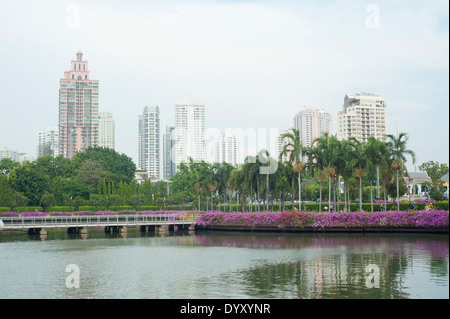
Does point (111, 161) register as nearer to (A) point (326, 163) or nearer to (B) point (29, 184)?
(B) point (29, 184)

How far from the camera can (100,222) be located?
59.8 metres

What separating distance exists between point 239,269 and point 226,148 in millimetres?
134592

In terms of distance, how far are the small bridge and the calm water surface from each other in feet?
31.6

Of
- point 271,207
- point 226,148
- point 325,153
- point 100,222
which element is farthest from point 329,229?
point 226,148

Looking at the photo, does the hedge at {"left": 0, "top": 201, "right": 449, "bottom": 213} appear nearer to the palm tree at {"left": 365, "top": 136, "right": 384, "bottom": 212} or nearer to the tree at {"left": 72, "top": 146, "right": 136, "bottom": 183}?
the palm tree at {"left": 365, "top": 136, "right": 384, "bottom": 212}

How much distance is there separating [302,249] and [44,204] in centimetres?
4954

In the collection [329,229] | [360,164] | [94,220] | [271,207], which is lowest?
[329,229]

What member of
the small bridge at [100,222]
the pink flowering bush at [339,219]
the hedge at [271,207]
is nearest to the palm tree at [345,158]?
the pink flowering bush at [339,219]

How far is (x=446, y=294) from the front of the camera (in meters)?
20.6

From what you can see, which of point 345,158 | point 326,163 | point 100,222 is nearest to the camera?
point 345,158

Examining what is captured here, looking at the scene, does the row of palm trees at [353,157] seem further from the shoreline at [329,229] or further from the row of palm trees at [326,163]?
the shoreline at [329,229]
